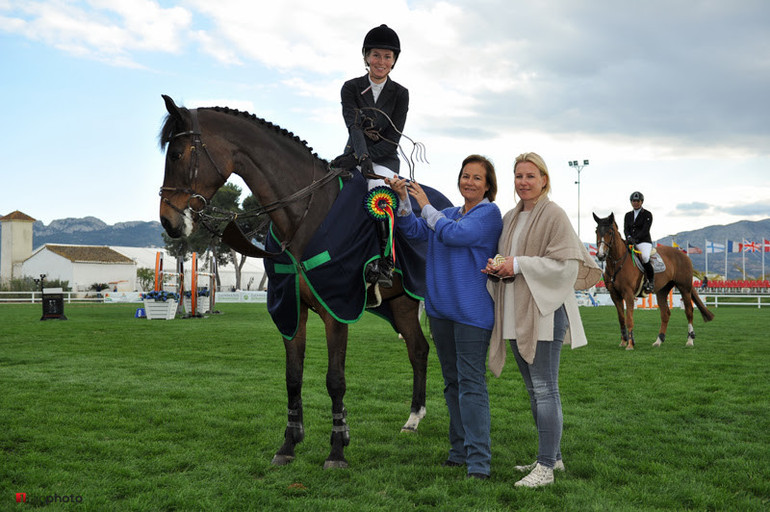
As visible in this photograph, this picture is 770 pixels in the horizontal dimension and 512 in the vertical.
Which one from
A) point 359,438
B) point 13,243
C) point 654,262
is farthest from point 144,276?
point 359,438

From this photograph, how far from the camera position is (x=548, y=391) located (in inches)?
152

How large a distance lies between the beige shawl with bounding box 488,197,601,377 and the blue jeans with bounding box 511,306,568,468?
110 mm

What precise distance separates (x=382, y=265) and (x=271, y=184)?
42.2 inches

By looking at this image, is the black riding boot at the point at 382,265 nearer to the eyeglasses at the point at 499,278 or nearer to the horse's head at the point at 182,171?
the eyeglasses at the point at 499,278

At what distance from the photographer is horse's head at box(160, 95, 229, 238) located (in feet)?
12.8

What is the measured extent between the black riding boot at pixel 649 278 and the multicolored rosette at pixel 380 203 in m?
10.7

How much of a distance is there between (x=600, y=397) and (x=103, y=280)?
65.6 metres

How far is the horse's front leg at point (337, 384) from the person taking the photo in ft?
14.3

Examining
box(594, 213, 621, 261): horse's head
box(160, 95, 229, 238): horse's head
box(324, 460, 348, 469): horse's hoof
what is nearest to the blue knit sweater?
box(324, 460, 348, 469): horse's hoof

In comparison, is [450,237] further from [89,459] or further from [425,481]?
[89,459]

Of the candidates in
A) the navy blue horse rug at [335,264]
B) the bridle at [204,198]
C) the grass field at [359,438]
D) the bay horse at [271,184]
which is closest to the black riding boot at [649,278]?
the grass field at [359,438]

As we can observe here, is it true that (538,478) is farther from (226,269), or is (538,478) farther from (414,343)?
(226,269)

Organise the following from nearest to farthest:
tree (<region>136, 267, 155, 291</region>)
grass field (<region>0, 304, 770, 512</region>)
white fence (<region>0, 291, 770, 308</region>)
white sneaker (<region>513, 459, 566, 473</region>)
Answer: grass field (<region>0, 304, 770, 512</region>), white sneaker (<region>513, 459, 566, 473</region>), white fence (<region>0, 291, 770, 308</region>), tree (<region>136, 267, 155, 291</region>)

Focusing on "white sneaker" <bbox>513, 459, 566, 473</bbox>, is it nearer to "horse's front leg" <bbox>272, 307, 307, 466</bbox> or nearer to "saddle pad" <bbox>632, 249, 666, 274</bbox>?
"horse's front leg" <bbox>272, 307, 307, 466</bbox>
